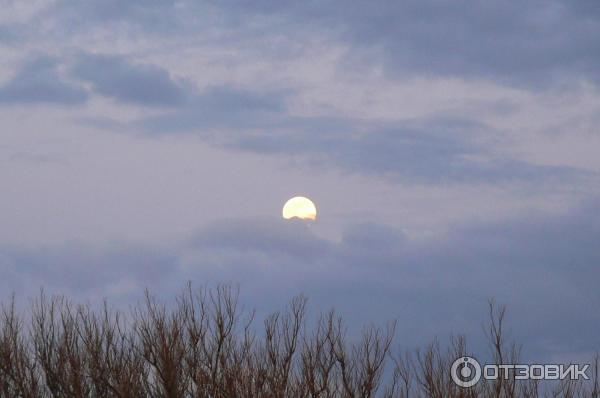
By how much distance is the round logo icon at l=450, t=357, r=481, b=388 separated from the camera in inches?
714

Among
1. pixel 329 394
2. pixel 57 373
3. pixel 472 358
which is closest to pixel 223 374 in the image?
pixel 329 394

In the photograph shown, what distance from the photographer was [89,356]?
66.4 feet

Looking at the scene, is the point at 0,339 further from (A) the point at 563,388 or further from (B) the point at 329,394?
(A) the point at 563,388

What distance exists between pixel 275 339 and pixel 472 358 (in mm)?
4162

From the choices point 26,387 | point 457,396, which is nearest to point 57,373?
point 26,387

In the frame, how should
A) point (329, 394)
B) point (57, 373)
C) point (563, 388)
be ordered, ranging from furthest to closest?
point (57, 373)
point (329, 394)
point (563, 388)

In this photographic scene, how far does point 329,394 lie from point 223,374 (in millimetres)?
2341

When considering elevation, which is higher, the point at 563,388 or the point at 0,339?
the point at 0,339

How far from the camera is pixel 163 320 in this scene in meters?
19.5

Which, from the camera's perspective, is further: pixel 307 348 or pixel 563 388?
pixel 307 348

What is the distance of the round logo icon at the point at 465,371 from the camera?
18.1 m

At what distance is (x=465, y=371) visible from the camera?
18.4m

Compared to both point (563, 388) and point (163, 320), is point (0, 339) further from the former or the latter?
point (563, 388)

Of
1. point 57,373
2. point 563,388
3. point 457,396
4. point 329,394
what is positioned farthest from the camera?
point 57,373
